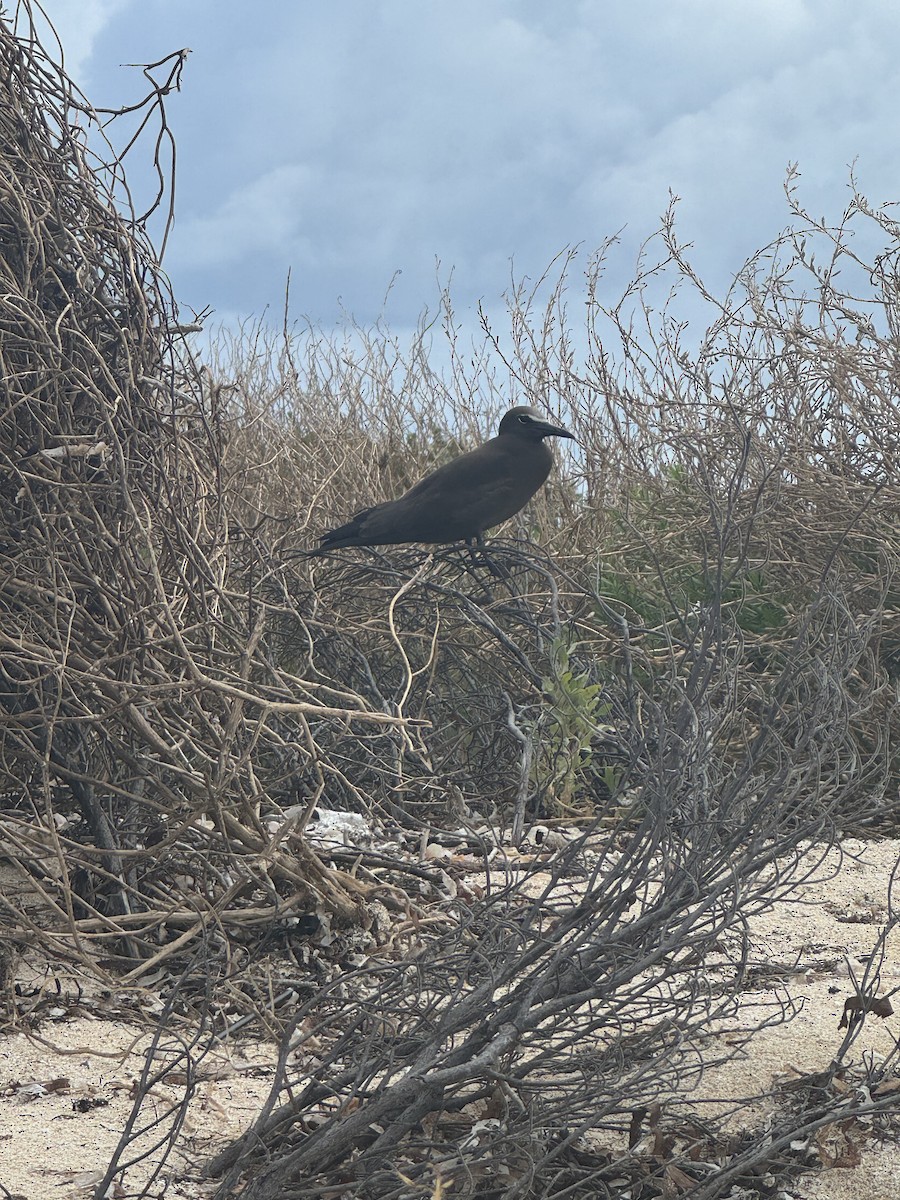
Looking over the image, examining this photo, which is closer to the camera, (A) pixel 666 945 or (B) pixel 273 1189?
(B) pixel 273 1189

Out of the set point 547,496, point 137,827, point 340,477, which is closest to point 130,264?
point 137,827

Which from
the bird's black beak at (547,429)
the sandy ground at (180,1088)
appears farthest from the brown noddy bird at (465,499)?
the sandy ground at (180,1088)

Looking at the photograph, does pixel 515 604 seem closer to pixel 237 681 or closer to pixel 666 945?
pixel 237 681

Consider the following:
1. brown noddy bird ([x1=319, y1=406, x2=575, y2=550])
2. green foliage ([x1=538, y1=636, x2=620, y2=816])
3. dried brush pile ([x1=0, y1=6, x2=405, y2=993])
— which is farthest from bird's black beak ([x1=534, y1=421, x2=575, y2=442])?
dried brush pile ([x1=0, y1=6, x2=405, y2=993])

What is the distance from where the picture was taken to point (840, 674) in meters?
2.90

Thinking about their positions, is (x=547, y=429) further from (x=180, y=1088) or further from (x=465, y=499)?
(x=180, y=1088)

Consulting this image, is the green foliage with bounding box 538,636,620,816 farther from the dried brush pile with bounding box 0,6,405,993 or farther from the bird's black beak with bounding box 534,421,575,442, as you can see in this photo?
the dried brush pile with bounding box 0,6,405,993

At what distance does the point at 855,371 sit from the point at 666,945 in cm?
419

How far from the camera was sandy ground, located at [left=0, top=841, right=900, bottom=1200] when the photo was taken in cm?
258

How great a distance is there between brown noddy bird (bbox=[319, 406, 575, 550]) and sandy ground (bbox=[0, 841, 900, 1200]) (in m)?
2.20

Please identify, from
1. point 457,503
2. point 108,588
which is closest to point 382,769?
point 108,588

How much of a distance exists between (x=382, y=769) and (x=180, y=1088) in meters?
1.11

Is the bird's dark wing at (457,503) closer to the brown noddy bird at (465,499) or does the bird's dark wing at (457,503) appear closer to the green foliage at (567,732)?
the brown noddy bird at (465,499)

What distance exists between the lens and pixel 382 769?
3.85 meters
